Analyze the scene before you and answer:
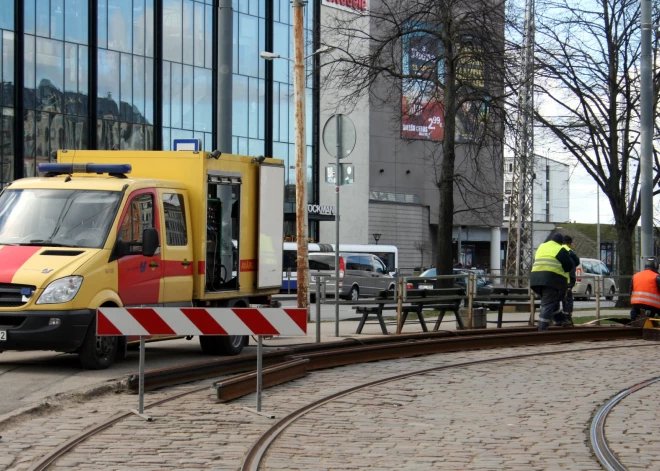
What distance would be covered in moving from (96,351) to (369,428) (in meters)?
4.38

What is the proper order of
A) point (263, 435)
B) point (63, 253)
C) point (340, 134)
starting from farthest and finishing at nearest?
point (340, 134) < point (63, 253) < point (263, 435)

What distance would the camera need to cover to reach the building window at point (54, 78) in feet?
147

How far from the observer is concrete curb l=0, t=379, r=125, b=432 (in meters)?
7.94

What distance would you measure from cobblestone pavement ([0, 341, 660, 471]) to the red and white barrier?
72 cm

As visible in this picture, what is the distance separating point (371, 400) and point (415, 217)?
64108 millimetres

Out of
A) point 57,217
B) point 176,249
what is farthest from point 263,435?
point 176,249

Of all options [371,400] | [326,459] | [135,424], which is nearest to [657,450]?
[326,459]

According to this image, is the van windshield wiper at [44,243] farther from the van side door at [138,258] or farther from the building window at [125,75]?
the building window at [125,75]

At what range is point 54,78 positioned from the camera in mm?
45844

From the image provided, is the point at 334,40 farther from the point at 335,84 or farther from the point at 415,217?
the point at 415,217

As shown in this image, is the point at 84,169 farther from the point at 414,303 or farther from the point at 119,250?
the point at 414,303

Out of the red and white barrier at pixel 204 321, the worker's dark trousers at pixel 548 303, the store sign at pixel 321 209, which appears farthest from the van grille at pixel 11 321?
the store sign at pixel 321 209

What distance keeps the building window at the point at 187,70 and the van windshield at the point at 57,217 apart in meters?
40.0

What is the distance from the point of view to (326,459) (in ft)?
22.0
